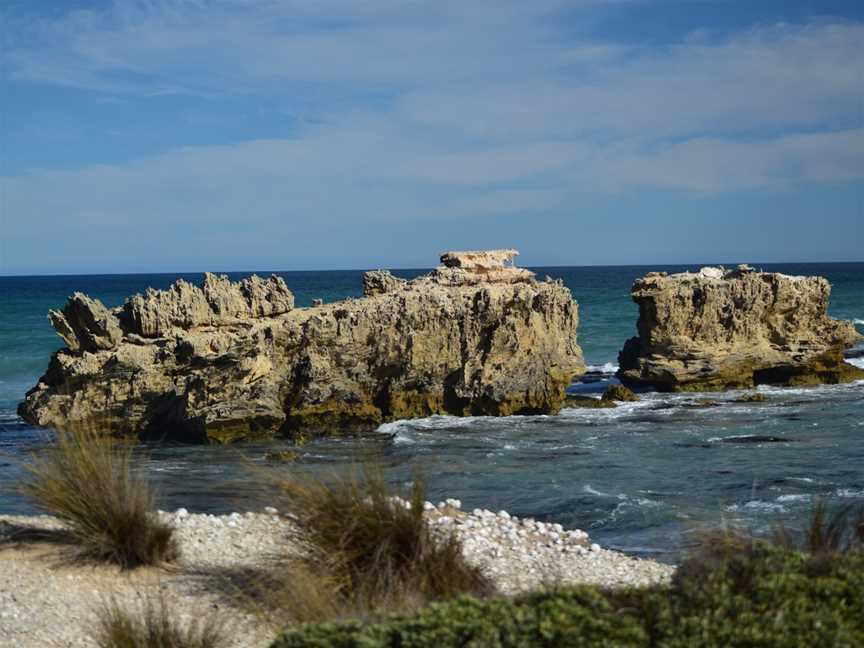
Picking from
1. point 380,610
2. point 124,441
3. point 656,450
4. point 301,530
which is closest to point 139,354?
point 124,441

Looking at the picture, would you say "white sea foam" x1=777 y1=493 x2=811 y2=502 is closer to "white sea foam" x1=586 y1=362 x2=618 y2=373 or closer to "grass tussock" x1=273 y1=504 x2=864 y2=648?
"grass tussock" x1=273 y1=504 x2=864 y2=648

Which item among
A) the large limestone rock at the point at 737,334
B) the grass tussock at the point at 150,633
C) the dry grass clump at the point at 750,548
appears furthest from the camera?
the large limestone rock at the point at 737,334

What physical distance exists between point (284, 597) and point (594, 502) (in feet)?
26.3

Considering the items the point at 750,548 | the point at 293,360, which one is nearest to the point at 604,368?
the point at 293,360

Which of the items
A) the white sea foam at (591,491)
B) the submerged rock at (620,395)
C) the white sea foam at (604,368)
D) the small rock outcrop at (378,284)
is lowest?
the white sea foam at (591,491)

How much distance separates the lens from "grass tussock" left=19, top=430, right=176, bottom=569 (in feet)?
29.1

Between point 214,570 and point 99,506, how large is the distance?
116cm

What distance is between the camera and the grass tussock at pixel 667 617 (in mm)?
5328

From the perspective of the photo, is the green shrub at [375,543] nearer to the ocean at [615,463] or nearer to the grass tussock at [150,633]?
the ocean at [615,463]

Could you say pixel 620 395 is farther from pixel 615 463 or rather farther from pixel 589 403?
pixel 615 463

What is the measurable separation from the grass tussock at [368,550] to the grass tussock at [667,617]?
1425mm

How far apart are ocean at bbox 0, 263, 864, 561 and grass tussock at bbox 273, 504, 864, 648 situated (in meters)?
2.73

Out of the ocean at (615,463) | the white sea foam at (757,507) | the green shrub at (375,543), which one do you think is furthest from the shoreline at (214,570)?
the white sea foam at (757,507)

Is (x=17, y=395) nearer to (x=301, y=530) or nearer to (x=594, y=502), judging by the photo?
(x=594, y=502)
